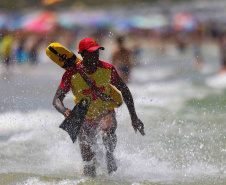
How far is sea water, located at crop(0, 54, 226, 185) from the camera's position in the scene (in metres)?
6.68

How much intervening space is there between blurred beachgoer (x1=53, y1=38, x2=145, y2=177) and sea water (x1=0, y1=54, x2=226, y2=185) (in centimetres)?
17

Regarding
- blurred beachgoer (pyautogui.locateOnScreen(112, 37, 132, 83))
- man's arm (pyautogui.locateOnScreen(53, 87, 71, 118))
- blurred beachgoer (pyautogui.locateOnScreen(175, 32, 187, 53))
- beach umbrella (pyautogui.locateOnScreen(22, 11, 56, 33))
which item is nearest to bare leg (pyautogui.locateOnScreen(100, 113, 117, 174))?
man's arm (pyautogui.locateOnScreen(53, 87, 71, 118))

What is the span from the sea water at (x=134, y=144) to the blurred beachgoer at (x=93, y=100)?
0.17 metres

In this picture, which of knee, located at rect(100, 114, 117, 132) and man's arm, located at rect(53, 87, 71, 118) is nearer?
man's arm, located at rect(53, 87, 71, 118)

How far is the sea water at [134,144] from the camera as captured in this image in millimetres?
6680

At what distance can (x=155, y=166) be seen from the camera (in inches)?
287

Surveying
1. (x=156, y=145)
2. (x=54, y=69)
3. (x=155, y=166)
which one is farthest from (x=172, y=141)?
(x=54, y=69)

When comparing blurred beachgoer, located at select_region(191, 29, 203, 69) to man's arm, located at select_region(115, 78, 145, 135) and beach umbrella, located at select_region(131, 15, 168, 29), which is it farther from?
man's arm, located at select_region(115, 78, 145, 135)

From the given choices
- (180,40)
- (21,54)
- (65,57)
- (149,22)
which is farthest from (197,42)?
(65,57)

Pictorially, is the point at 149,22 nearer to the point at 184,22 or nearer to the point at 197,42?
the point at 184,22

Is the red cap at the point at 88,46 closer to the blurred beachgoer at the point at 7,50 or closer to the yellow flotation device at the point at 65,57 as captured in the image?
the yellow flotation device at the point at 65,57

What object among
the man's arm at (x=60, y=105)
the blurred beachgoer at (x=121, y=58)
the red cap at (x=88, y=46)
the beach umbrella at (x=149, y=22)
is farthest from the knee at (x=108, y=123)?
the beach umbrella at (x=149, y=22)

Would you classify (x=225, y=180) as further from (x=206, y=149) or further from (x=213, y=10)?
A: (x=213, y=10)

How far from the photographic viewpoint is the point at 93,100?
652 centimetres
